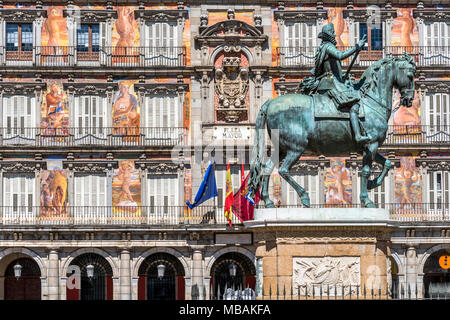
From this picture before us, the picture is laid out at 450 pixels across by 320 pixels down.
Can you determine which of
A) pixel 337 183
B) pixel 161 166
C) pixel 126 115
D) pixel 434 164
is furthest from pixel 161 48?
pixel 434 164

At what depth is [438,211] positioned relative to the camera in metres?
43.2

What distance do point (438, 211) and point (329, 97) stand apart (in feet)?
90.2

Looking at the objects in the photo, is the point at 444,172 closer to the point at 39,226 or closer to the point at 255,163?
the point at 39,226

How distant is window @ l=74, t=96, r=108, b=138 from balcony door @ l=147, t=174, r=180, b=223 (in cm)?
301

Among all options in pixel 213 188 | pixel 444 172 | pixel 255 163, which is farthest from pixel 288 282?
pixel 444 172

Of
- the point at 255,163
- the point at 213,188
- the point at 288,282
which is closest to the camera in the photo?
the point at 288,282

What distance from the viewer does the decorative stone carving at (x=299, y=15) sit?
144ft

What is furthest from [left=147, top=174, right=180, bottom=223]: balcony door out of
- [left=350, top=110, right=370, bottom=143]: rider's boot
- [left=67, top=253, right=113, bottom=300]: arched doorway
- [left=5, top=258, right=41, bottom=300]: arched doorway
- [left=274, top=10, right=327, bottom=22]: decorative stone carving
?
[left=350, top=110, right=370, bottom=143]: rider's boot

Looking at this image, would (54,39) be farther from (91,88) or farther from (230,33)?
(230,33)

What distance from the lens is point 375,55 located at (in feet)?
146

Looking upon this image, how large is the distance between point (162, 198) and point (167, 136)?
264 cm

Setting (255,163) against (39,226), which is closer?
(255,163)

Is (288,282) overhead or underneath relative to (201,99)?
underneath

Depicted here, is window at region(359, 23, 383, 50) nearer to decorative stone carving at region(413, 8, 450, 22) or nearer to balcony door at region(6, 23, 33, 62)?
decorative stone carving at region(413, 8, 450, 22)
